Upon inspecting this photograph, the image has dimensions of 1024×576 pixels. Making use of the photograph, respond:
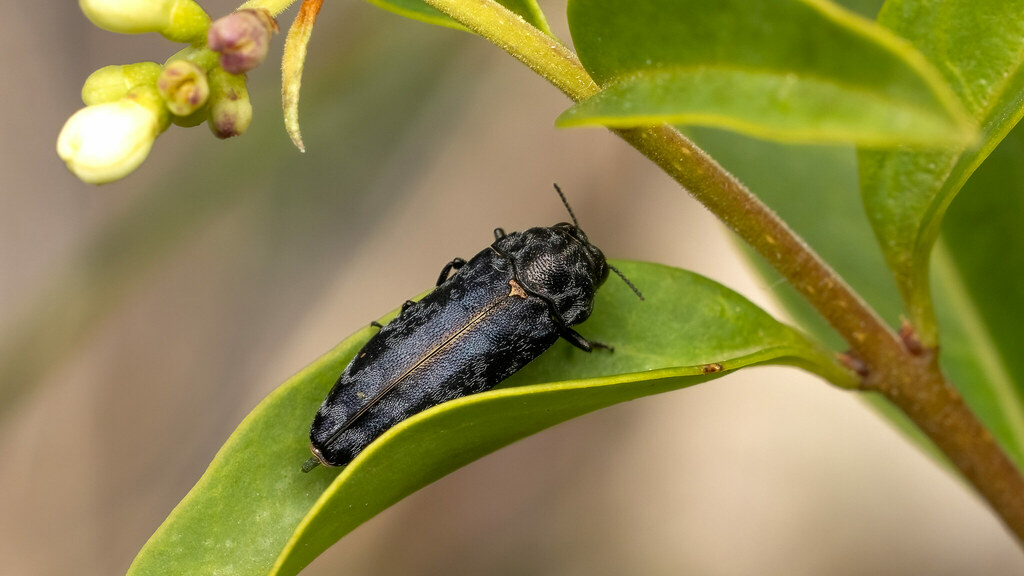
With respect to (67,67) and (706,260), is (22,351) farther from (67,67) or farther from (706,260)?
(706,260)

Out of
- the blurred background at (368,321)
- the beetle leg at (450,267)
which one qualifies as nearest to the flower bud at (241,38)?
the beetle leg at (450,267)

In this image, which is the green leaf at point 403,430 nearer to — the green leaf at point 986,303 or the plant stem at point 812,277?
the plant stem at point 812,277

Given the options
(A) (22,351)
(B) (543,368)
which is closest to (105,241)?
(A) (22,351)

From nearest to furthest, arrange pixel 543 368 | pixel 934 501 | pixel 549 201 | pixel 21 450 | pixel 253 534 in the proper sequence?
1. pixel 253 534
2. pixel 543 368
3. pixel 934 501
4. pixel 21 450
5. pixel 549 201

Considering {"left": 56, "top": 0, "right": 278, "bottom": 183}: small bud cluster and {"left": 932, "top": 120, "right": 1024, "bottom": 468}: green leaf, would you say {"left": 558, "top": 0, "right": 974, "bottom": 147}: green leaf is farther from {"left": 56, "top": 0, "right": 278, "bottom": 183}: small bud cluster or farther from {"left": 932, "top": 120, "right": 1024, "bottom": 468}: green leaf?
{"left": 932, "top": 120, "right": 1024, "bottom": 468}: green leaf

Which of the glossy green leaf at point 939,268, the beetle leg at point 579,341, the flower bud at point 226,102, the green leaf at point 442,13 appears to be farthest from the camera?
the glossy green leaf at point 939,268

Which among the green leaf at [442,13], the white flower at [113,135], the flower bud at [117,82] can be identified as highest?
the flower bud at [117,82]

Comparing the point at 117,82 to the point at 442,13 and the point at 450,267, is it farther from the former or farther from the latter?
the point at 450,267
